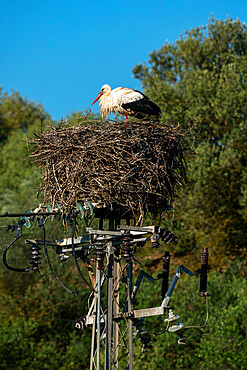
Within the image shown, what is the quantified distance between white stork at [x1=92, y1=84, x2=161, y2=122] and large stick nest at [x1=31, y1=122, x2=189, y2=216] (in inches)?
64.4

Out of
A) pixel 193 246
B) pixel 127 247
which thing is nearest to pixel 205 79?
pixel 193 246

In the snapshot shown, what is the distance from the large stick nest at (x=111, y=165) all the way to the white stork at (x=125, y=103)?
64.4 inches

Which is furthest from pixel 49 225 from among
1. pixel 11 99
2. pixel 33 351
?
pixel 11 99

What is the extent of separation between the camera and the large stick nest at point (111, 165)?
7.90 metres

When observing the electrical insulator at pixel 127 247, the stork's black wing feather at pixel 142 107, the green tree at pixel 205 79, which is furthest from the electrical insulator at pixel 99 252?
the green tree at pixel 205 79

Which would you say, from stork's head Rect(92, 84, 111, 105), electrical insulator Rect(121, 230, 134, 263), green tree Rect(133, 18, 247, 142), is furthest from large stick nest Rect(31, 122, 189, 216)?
green tree Rect(133, 18, 247, 142)

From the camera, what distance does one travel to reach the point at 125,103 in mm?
10406

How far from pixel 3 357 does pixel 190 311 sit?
7.04 meters

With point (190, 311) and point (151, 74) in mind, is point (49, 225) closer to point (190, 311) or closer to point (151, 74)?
point (190, 311)

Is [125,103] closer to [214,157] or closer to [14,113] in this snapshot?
[214,157]

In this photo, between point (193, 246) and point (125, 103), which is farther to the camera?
point (193, 246)

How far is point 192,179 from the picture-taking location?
25.3m

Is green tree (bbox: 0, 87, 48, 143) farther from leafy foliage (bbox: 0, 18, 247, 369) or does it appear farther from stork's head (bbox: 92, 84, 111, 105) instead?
stork's head (bbox: 92, 84, 111, 105)

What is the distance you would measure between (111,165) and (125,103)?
2578mm
